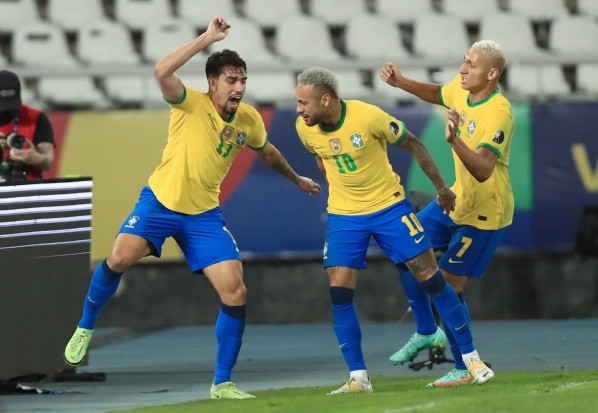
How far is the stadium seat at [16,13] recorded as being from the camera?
17016 mm

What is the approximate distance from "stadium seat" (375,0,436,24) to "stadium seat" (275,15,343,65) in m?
0.78

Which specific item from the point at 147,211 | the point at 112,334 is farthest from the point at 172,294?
the point at 147,211

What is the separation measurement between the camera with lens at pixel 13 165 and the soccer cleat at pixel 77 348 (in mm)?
1461

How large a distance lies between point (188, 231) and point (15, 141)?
1966 millimetres

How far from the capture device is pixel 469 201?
31.3 feet

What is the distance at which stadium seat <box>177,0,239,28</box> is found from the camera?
16781 mm

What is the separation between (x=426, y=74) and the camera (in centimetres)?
1485

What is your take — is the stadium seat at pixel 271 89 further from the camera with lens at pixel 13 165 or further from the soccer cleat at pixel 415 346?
the soccer cleat at pixel 415 346

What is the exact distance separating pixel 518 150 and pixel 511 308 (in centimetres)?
157

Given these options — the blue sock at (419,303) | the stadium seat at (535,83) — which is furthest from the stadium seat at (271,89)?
the blue sock at (419,303)

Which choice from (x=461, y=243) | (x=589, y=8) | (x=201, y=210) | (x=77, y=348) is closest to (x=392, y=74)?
(x=461, y=243)

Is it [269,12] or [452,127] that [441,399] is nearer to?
[452,127]

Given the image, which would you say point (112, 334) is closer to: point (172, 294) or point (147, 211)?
point (172, 294)

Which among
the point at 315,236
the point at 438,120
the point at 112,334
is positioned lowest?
the point at 112,334
